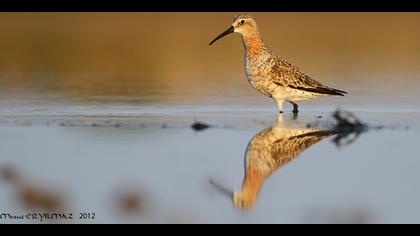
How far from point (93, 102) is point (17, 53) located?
7.22m

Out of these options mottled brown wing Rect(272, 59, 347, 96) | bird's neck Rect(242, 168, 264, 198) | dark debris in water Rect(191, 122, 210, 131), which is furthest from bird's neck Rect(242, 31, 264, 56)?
bird's neck Rect(242, 168, 264, 198)

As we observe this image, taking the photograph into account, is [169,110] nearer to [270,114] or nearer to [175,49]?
[270,114]

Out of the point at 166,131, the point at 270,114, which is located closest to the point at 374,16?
the point at 270,114

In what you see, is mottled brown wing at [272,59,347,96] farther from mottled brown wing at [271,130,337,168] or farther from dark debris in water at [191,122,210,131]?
mottled brown wing at [271,130,337,168]

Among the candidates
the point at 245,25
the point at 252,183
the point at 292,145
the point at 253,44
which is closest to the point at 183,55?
the point at 245,25

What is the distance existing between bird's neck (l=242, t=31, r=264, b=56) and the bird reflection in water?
1.18m

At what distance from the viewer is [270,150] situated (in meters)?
10.5

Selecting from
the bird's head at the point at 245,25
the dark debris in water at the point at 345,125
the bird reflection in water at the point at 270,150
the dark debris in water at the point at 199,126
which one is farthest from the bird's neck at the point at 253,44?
the dark debris in water at the point at 199,126

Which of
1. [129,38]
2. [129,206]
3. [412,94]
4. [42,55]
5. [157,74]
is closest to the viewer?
[129,206]

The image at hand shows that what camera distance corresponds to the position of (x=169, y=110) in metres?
13.4

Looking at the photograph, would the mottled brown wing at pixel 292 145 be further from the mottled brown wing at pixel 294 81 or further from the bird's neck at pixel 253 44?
the bird's neck at pixel 253 44

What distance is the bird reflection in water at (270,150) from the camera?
339 inches

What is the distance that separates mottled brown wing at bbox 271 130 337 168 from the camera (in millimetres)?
10070

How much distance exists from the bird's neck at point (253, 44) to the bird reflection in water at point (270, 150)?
1.18 meters
